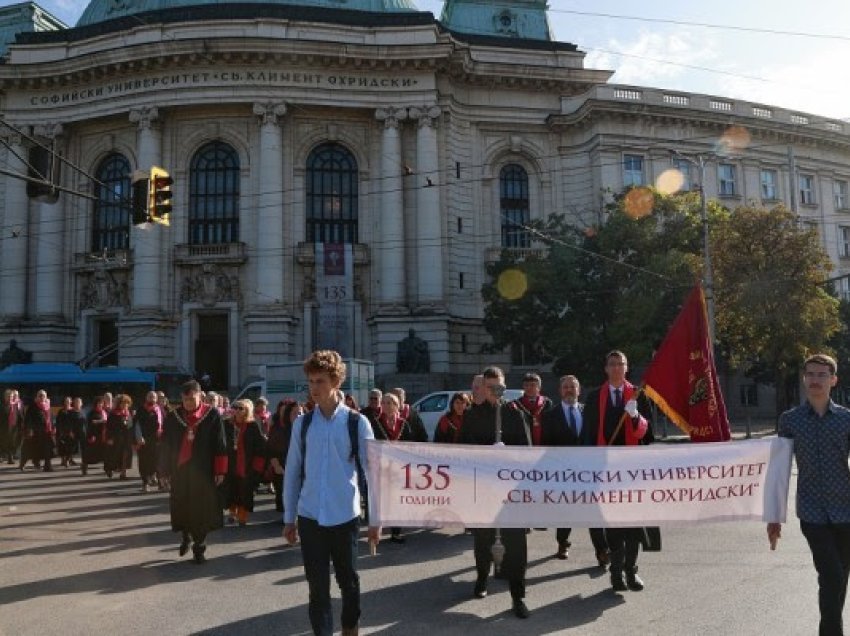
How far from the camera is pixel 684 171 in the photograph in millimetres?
41312

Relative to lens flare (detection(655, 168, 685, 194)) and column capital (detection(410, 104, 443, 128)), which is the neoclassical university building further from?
lens flare (detection(655, 168, 685, 194))

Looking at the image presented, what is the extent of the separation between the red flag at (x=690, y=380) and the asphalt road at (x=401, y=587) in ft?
4.83

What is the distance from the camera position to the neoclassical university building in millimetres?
36094

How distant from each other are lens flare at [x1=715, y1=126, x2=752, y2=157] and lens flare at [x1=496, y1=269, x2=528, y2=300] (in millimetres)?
16680

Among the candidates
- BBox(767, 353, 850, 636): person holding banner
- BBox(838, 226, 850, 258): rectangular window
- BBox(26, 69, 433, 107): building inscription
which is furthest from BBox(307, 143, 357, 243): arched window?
BBox(767, 353, 850, 636): person holding banner

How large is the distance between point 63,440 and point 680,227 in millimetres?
22024

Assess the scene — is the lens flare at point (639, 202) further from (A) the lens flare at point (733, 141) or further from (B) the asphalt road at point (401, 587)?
(B) the asphalt road at point (401, 587)

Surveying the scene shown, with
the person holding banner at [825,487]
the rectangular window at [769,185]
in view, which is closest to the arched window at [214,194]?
the rectangular window at [769,185]

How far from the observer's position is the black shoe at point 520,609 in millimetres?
6352

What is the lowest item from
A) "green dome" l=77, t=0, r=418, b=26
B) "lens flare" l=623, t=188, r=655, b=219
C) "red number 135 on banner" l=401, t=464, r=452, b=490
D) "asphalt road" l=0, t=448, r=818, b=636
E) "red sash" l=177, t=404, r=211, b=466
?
"asphalt road" l=0, t=448, r=818, b=636

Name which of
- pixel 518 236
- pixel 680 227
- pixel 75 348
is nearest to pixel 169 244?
pixel 75 348

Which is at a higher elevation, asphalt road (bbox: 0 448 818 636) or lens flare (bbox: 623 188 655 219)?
lens flare (bbox: 623 188 655 219)

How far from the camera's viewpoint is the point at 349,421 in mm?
5348

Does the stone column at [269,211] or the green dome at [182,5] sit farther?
the green dome at [182,5]
